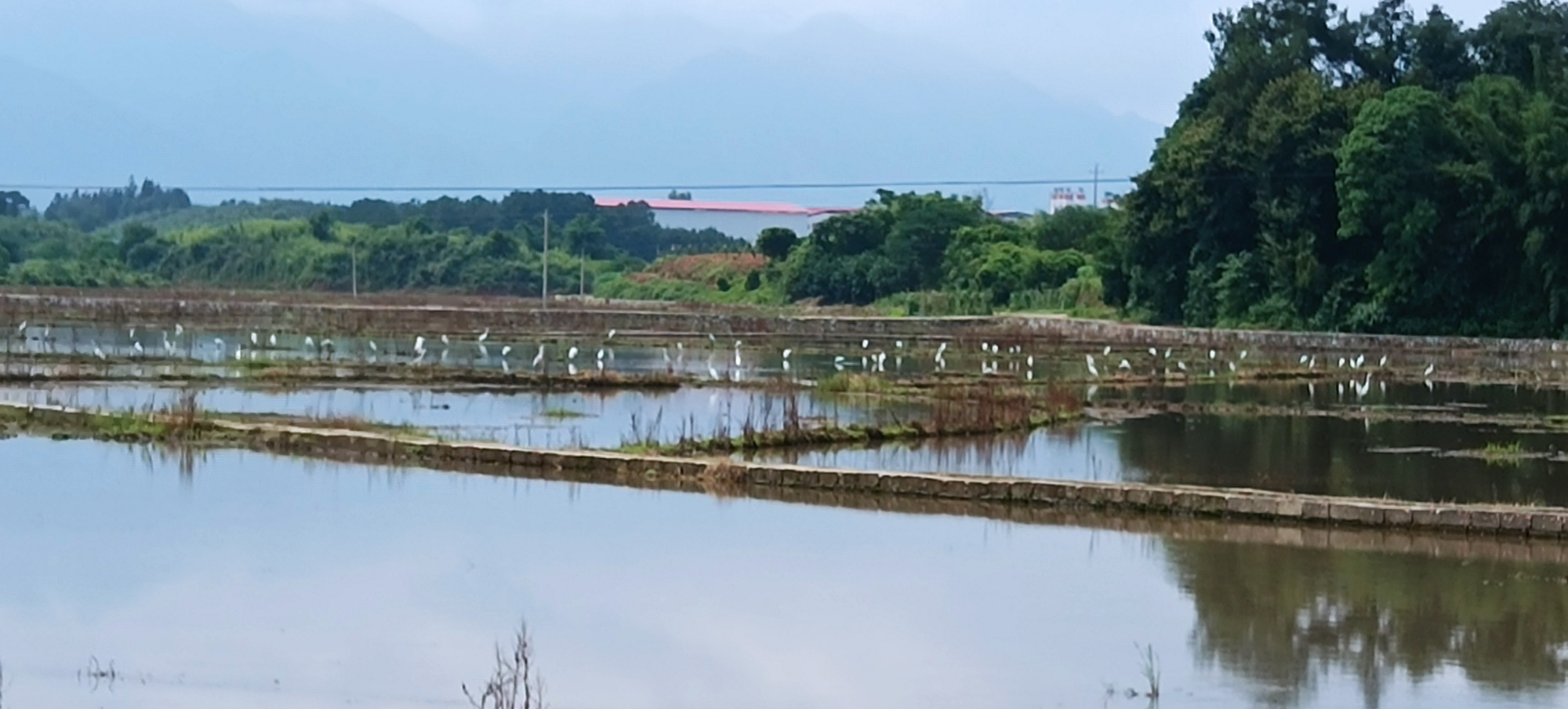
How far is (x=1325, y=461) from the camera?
17.8 metres

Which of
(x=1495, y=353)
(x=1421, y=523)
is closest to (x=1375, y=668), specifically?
(x=1421, y=523)

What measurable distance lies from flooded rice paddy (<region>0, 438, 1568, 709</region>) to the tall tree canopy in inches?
956

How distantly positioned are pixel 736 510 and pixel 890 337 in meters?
25.2

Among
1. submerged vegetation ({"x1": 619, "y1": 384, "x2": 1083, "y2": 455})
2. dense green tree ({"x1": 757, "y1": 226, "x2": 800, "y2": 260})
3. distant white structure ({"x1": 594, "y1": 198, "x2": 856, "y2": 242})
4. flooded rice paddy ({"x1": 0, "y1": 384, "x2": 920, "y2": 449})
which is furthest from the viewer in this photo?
distant white structure ({"x1": 594, "y1": 198, "x2": 856, "y2": 242})

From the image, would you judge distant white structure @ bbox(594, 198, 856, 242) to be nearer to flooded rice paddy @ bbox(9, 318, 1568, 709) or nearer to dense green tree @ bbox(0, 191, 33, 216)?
dense green tree @ bbox(0, 191, 33, 216)

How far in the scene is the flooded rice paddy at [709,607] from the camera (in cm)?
862

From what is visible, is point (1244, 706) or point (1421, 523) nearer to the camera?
point (1244, 706)

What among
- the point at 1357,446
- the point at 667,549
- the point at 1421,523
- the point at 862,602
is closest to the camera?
the point at 862,602

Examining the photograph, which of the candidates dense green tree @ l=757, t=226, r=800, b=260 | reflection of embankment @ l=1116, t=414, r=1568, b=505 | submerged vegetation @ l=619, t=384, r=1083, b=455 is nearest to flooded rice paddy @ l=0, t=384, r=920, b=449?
submerged vegetation @ l=619, t=384, r=1083, b=455

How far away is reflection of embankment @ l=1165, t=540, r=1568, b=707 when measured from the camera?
9211mm

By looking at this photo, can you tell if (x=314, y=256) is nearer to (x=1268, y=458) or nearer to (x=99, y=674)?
(x=1268, y=458)

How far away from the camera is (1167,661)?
9.29m

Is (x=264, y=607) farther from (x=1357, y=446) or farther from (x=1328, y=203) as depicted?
(x=1328, y=203)

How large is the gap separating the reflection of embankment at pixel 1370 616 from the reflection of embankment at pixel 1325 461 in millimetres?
3068
